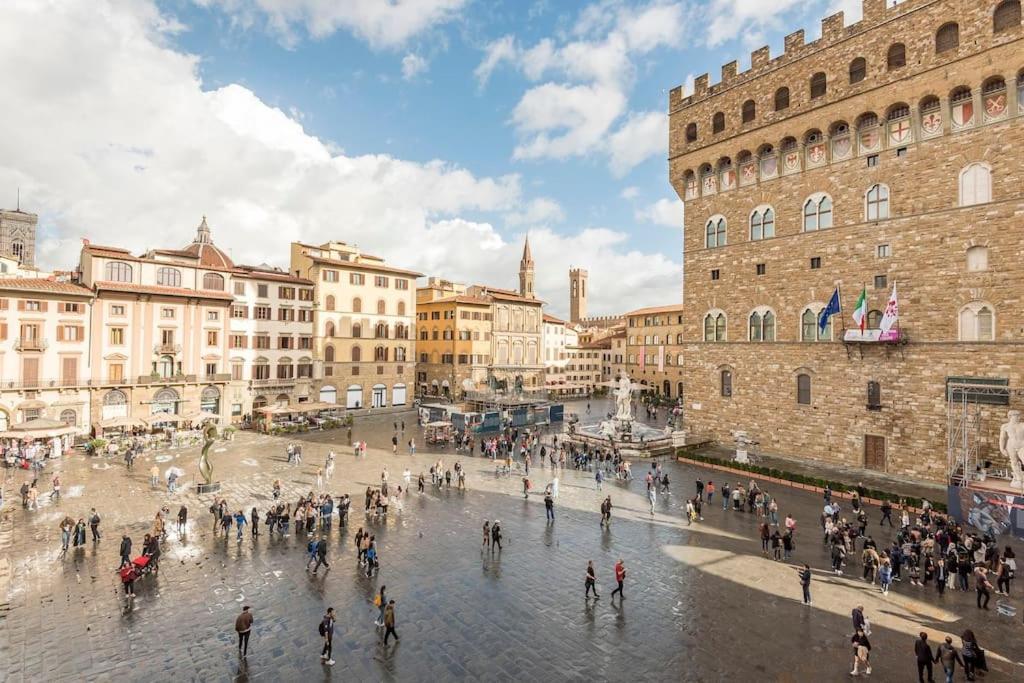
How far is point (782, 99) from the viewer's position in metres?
29.8

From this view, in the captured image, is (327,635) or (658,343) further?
(658,343)

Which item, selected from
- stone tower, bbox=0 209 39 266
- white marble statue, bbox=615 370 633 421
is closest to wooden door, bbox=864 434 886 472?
white marble statue, bbox=615 370 633 421

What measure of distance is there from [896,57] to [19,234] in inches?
5136

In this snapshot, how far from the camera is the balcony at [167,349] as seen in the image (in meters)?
38.8

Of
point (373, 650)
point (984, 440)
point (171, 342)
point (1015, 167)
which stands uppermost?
point (1015, 167)

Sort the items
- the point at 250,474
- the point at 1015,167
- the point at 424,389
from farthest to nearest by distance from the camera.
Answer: the point at 424,389
the point at 250,474
the point at 1015,167

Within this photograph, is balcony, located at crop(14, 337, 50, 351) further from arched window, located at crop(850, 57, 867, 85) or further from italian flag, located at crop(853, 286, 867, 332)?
arched window, located at crop(850, 57, 867, 85)

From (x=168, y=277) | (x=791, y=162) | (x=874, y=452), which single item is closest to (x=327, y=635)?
(x=874, y=452)

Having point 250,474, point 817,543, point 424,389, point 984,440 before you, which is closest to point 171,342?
point 250,474

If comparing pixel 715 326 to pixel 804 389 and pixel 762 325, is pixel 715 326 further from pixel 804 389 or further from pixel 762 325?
pixel 804 389

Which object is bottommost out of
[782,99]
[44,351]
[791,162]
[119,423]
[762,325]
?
[119,423]

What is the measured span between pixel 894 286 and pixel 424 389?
173 ft

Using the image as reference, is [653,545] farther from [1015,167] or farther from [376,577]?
[1015,167]

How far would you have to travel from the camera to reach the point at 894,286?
24.3 meters
